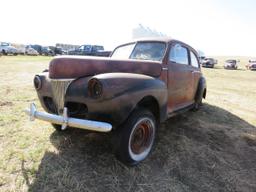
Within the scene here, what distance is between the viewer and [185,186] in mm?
2779

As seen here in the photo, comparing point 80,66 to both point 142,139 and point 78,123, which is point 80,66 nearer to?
point 78,123

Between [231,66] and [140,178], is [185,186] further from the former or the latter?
[231,66]

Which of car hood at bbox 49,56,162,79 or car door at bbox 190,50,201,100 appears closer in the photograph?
car hood at bbox 49,56,162,79

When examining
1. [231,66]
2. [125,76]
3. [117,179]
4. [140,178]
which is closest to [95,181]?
[117,179]

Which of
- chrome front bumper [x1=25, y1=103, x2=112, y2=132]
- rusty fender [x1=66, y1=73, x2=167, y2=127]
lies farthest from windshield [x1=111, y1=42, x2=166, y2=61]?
chrome front bumper [x1=25, y1=103, x2=112, y2=132]

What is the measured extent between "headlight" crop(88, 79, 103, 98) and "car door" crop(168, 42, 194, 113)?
5.44 ft

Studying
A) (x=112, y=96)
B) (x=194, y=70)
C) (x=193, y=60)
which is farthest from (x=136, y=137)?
(x=193, y=60)

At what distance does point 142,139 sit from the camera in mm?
3152

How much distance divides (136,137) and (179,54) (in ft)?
7.00

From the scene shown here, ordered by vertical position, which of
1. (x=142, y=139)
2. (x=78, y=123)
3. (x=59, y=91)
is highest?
(x=59, y=91)

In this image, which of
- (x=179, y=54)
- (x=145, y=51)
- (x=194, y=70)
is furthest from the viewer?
(x=194, y=70)

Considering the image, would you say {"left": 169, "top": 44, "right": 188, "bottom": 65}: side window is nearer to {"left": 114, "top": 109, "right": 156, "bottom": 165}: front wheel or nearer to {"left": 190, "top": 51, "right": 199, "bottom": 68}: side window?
{"left": 190, "top": 51, "right": 199, "bottom": 68}: side window

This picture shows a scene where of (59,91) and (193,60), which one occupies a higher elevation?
(193,60)

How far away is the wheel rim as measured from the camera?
2.93 meters
